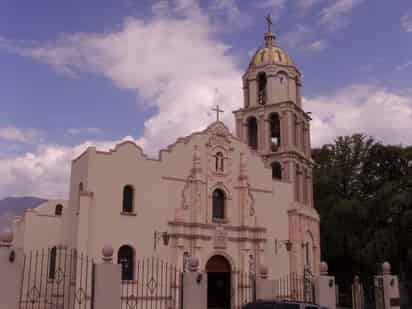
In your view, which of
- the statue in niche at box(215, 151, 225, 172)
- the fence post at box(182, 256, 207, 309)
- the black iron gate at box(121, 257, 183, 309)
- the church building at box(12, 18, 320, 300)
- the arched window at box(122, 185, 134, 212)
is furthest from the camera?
the statue in niche at box(215, 151, 225, 172)

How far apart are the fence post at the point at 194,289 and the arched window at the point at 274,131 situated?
18258mm

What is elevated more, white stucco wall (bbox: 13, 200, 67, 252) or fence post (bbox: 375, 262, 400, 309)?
white stucco wall (bbox: 13, 200, 67, 252)

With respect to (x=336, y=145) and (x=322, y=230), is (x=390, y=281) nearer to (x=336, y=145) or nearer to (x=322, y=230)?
(x=322, y=230)

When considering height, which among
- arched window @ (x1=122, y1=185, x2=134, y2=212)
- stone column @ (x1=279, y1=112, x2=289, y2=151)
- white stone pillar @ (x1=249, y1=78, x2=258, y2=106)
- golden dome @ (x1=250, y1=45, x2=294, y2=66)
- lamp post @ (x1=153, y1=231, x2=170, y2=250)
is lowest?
lamp post @ (x1=153, y1=231, x2=170, y2=250)

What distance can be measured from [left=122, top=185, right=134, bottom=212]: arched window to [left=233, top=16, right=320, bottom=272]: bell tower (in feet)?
29.7

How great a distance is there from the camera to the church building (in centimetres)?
2492

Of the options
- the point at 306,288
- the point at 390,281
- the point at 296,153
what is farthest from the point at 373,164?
the point at 390,281

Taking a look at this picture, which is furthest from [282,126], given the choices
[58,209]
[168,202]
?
[58,209]

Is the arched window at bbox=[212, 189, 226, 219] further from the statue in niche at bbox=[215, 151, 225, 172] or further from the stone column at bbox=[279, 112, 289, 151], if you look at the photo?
the stone column at bbox=[279, 112, 289, 151]

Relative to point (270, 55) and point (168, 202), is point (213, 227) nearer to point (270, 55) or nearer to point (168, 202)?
point (168, 202)

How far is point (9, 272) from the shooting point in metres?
12.9

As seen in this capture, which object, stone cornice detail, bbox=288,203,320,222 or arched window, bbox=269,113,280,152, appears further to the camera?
arched window, bbox=269,113,280,152

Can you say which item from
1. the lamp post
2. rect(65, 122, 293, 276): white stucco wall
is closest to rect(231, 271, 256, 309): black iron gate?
rect(65, 122, 293, 276): white stucco wall

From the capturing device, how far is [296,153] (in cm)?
3169
